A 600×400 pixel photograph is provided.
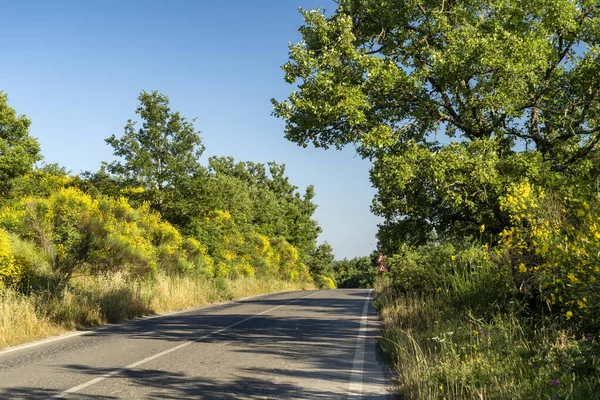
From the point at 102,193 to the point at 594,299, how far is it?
26901mm

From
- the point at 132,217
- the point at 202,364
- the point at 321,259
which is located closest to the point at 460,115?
the point at 202,364

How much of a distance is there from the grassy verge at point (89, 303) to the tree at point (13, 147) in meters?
15.9

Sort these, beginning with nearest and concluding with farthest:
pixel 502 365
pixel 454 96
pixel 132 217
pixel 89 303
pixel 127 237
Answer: pixel 502 365 → pixel 454 96 → pixel 89 303 → pixel 127 237 → pixel 132 217

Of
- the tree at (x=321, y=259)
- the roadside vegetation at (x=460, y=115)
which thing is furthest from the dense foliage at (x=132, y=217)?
the tree at (x=321, y=259)

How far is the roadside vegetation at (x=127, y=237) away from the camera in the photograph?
45.6 feet

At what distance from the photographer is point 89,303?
14633 mm

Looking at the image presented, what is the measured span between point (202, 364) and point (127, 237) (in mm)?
11652

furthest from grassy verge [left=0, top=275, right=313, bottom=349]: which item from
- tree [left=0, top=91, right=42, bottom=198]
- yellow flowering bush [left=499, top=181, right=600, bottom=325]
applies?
tree [left=0, top=91, right=42, bottom=198]

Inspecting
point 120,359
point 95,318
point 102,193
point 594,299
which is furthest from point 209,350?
point 102,193

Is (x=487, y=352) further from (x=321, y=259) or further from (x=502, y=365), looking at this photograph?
(x=321, y=259)

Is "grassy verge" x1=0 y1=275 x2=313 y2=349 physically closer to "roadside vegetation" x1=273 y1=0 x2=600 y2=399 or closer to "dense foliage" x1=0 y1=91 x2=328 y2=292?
"dense foliage" x1=0 y1=91 x2=328 y2=292

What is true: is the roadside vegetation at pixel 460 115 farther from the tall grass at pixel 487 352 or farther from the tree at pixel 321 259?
the tree at pixel 321 259

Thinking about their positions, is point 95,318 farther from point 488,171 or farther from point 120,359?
point 488,171

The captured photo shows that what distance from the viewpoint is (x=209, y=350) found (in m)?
9.77
